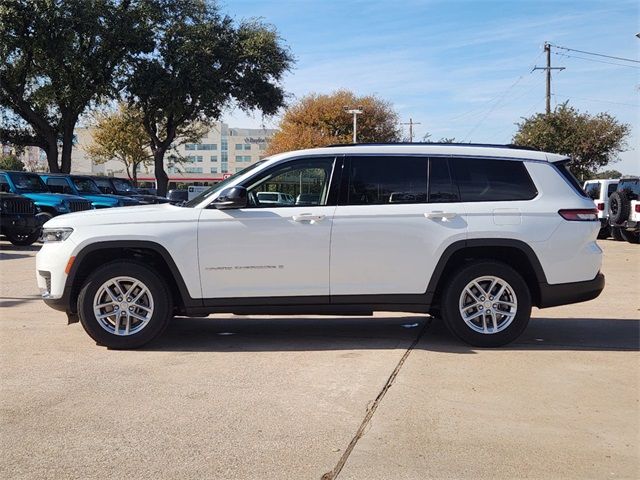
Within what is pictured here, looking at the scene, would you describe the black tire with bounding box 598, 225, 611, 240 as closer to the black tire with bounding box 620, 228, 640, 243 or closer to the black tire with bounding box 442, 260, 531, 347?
the black tire with bounding box 620, 228, 640, 243

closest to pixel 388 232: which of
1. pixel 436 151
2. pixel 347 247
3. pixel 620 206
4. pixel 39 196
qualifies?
pixel 347 247

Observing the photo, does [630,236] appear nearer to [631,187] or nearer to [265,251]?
[631,187]

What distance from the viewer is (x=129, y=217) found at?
6.08 metres

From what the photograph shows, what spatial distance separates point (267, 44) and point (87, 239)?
27343 mm

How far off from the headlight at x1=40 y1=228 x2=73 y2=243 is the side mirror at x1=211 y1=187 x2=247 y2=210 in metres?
1.44

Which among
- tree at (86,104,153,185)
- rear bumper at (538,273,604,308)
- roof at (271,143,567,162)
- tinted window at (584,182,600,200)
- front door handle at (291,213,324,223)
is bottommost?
rear bumper at (538,273,604,308)

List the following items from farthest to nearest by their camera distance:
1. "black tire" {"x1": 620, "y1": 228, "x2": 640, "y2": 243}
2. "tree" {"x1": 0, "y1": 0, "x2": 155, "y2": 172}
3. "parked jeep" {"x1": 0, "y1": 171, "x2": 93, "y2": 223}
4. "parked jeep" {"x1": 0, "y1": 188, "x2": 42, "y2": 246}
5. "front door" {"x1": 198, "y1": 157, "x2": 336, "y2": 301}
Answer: "tree" {"x1": 0, "y1": 0, "x2": 155, "y2": 172}, "black tire" {"x1": 620, "y1": 228, "x2": 640, "y2": 243}, "parked jeep" {"x1": 0, "y1": 171, "x2": 93, "y2": 223}, "parked jeep" {"x1": 0, "y1": 188, "x2": 42, "y2": 246}, "front door" {"x1": 198, "y1": 157, "x2": 336, "y2": 301}

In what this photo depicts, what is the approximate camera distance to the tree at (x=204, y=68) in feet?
97.9

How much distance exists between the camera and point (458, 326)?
6.19 m

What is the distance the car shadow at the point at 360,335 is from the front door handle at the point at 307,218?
128 cm

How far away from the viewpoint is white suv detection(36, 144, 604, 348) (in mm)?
6047

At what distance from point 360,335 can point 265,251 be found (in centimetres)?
161

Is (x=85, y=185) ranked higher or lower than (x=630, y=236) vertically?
higher

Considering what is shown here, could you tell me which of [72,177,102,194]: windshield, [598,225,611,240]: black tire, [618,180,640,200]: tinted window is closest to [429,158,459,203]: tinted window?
[618,180,640,200]: tinted window
